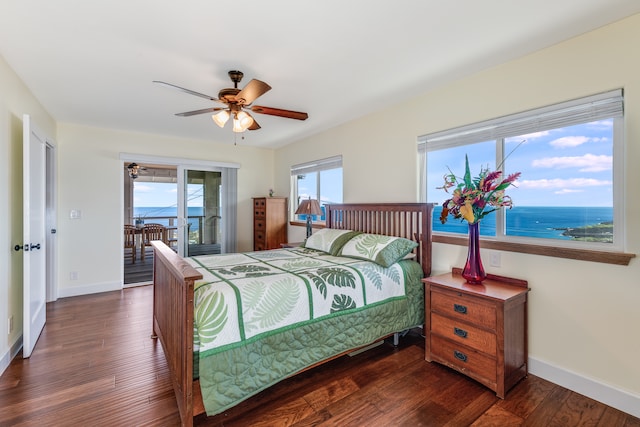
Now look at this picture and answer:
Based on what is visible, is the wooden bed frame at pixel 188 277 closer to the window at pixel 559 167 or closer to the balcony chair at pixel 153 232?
the window at pixel 559 167

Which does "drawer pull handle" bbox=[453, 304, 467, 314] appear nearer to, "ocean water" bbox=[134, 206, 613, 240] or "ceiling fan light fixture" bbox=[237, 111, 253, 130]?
"ocean water" bbox=[134, 206, 613, 240]

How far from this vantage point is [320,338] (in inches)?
80.9

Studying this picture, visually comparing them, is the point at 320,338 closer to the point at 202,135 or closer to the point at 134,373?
the point at 134,373

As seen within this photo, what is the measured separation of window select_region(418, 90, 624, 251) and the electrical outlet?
0.14 m

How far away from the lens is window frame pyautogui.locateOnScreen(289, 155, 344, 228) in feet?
13.8

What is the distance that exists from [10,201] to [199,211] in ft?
9.06

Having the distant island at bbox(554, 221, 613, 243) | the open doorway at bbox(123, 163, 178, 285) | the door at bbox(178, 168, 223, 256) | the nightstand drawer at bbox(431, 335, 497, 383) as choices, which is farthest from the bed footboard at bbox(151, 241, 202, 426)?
the open doorway at bbox(123, 163, 178, 285)

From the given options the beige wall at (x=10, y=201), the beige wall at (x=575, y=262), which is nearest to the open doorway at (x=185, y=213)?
the beige wall at (x=10, y=201)

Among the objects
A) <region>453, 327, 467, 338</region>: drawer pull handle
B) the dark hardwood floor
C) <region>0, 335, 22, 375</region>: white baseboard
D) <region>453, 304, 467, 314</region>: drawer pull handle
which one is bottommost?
the dark hardwood floor

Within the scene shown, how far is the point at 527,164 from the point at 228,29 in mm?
2363

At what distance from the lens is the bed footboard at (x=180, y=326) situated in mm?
1548

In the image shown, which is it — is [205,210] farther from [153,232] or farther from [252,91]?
[252,91]

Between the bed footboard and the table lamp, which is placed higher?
the table lamp

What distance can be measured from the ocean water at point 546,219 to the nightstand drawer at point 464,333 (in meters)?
0.83
